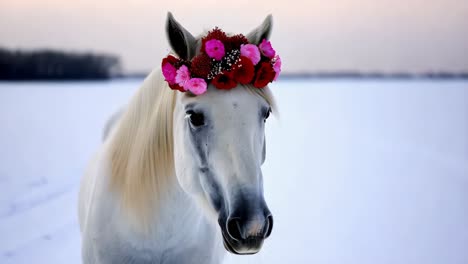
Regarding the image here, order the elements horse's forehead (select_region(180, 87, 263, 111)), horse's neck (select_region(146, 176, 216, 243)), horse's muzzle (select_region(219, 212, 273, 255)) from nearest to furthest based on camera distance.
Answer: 1. horse's muzzle (select_region(219, 212, 273, 255))
2. horse's forehead (select_region(180, 87, 263, 111))
3. horse's neck (select_region(146, 176, 216, 243))

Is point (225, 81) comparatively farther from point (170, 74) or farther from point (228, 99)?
point (170, 74)

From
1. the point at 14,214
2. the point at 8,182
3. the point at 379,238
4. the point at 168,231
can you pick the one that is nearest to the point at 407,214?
the point at 379,238

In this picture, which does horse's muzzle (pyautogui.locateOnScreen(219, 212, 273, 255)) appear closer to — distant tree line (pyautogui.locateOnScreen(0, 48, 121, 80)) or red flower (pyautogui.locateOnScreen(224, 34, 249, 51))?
red flower (pyautogui.locateOnScreen(224, 34, 249, 51))

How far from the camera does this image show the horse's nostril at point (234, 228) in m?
1.35

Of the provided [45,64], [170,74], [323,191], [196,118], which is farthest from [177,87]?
[45,64]

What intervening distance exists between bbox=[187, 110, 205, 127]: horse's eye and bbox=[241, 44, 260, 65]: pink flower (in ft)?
1.02

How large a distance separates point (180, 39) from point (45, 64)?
18.3 meters

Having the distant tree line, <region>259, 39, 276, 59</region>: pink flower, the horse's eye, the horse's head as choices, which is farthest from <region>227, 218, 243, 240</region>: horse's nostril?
the distant tree line

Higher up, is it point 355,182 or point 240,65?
point 240,65

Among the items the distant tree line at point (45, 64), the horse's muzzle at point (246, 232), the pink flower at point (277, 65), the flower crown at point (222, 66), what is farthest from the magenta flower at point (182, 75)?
the distant tree line at point (45, 64)

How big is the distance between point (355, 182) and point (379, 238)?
2.22 meters

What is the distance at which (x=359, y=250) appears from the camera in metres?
4.05

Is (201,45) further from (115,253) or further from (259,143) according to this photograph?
(115,253)

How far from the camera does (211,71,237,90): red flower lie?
1.50m
